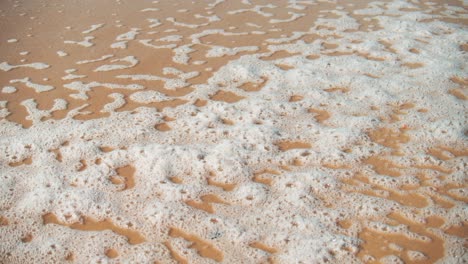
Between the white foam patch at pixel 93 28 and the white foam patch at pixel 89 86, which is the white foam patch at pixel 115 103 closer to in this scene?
the white foam patch at pixel 89 86

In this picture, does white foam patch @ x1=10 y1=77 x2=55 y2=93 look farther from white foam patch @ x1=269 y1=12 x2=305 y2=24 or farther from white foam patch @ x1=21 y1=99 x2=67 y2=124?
white foam patch @ x1=269 y1=12 x2=305 y2=24

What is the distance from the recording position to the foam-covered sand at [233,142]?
193cm

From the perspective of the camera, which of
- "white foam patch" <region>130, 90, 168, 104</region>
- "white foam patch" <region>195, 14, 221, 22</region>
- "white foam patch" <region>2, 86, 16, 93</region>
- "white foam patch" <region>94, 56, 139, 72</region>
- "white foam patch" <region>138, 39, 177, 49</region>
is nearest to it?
"white foam patch" <region>130, 90, 168, 104</region>

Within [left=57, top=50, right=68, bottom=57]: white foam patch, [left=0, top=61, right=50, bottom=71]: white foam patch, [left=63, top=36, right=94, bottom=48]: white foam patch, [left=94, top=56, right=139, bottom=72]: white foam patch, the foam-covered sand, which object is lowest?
the foam-covered sand

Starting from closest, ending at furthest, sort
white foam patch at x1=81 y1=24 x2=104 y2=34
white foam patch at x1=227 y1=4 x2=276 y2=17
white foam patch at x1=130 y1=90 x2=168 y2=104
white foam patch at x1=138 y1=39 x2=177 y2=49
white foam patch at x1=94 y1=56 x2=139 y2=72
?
white foam patch at x1=130 y1=90 x2=168 y2=104 < white foam patch at x1=94 y1=56 x2=139 y2=72 < white foam patch at x1=138 y1=39 x2=177 y2=49 < white foam patch at x1=81 y1=24 x2=104 y2=34 < white foam patch at x1=227 y1=4 x2=276 y2=17

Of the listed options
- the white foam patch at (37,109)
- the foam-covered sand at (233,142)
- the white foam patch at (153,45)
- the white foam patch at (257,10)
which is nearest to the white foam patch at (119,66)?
the foam-covered sand at (233,142)

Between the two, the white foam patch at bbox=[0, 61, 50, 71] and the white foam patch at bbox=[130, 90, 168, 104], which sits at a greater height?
the white foam patch at bbox=[0, 61, 50, 71]

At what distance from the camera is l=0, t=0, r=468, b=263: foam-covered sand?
6.34ft

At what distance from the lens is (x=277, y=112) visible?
A: 2939 millimetres

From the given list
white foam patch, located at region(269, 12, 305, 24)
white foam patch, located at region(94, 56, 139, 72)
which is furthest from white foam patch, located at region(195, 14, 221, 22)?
white foam patch, located at region(94, 56, 139, 72)

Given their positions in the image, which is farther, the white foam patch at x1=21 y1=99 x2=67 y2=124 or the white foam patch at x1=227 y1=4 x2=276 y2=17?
the white foam patch at x1=227 y1=4 x2=276 y2=17

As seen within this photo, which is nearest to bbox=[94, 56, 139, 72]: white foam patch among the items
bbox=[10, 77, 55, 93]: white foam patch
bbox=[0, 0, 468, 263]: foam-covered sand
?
bbox=[0, 0, 468, 263]: foam-covered sand

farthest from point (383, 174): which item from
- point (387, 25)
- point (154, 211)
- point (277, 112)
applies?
point (387, 25)

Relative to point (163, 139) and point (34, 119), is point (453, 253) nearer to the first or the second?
point (163, 139)
